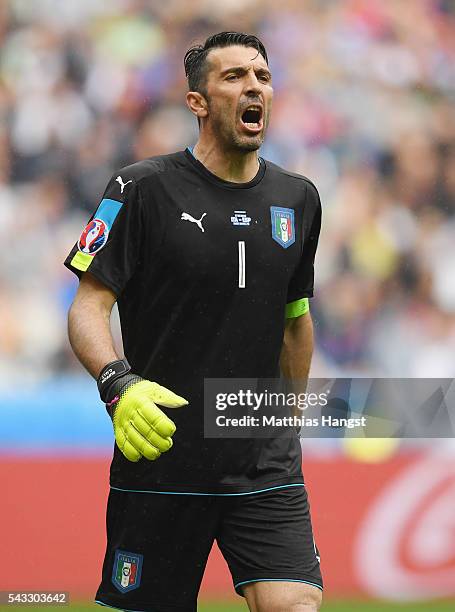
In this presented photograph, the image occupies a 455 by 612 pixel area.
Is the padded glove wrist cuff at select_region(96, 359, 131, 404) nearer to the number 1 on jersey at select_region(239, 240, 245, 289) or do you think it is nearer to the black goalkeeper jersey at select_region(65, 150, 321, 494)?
the black goalkeeper jersey at select_region(65, 150, 321, 494)

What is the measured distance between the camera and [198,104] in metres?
3.66

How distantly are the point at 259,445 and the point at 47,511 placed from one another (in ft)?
8.96

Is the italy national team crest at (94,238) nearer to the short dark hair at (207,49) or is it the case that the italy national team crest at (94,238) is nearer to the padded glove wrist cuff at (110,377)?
the padded glove wrist cuff at (110,377)

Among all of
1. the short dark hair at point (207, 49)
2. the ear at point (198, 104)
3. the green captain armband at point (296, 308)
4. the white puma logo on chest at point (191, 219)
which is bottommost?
the green captain armband at point (296, 308)

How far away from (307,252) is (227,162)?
1.36 ft

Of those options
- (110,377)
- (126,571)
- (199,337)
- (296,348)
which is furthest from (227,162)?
(126,571)

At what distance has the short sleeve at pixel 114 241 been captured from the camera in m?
Answer: 3.38

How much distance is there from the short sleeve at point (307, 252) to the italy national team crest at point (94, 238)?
67 centimetres

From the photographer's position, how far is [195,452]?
3461 millimetres

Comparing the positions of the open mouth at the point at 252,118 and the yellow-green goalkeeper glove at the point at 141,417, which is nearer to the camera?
the yellow-green goalkeeper glove at the point at 141,417

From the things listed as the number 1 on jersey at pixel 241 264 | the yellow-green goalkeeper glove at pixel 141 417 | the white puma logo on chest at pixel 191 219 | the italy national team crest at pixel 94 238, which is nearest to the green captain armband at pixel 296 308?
the number 1 on jersey at pixel 241 264

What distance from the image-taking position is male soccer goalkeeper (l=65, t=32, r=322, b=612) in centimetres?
341

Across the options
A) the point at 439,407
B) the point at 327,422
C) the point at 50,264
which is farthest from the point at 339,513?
the point at 50,264

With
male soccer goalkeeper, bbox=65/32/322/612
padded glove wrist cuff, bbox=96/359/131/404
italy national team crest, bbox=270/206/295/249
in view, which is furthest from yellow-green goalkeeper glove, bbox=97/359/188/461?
italy national team crest, bbox=270/206/295/249
